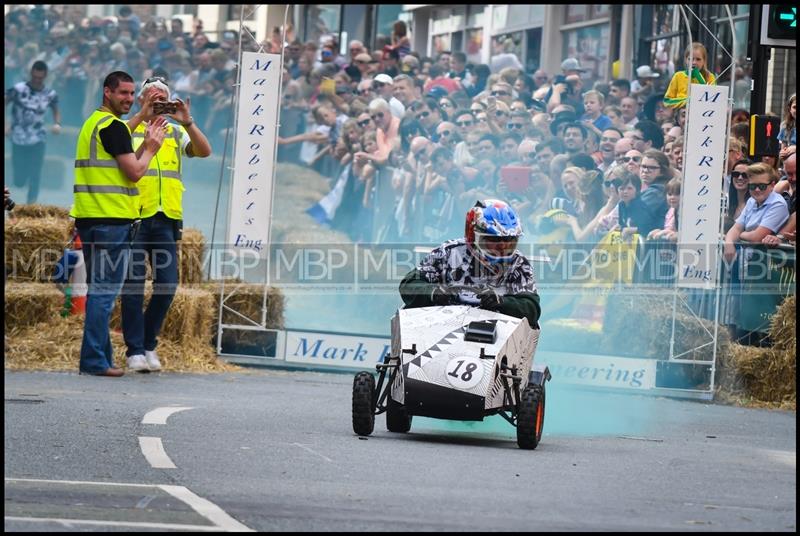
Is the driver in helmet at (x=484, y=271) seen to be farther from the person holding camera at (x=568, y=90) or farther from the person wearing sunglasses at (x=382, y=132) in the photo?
the person wearing sunglasses at (x=382, y=132)

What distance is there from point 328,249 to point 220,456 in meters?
9.86

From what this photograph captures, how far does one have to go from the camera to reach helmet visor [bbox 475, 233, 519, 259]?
10.4 metres

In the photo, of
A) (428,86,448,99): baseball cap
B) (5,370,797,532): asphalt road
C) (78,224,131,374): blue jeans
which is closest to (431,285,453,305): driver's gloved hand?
(5,370,797,532): asphalt road

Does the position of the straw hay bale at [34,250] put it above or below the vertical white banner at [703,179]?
below

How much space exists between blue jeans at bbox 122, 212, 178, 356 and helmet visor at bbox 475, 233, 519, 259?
4.07 m

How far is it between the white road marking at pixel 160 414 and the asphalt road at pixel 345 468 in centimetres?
4

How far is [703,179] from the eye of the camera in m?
14.8

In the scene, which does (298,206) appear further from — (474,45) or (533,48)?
(474,45)

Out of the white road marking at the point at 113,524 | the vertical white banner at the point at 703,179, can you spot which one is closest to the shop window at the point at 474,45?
the vertical white banner at the point at 703,179

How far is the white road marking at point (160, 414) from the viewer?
1012 centimetres

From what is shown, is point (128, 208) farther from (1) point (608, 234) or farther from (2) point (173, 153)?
(1) point (608, 234)

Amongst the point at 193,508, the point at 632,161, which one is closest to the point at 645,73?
the point at 632,161

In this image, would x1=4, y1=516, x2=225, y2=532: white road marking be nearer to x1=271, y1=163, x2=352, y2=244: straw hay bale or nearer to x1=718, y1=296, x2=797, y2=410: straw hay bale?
x1=718, y1=296, x2=797, y2=410: straw hay bale

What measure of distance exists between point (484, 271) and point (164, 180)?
4036 millimetres
